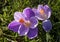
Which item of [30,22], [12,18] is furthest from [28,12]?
[12,18]

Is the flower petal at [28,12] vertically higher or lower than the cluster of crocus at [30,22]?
higher

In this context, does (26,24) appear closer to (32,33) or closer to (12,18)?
(32,33)

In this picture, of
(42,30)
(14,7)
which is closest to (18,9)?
(14,7)

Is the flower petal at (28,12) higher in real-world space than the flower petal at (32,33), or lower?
higher

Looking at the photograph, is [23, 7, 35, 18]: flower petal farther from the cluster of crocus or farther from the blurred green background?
the blurred green background

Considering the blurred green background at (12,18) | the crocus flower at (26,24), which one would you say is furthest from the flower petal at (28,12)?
the blurred green background at (12,18)

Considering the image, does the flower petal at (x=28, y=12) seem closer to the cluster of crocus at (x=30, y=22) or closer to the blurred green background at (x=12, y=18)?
the cluster of crocus at (x=30, y=22)
